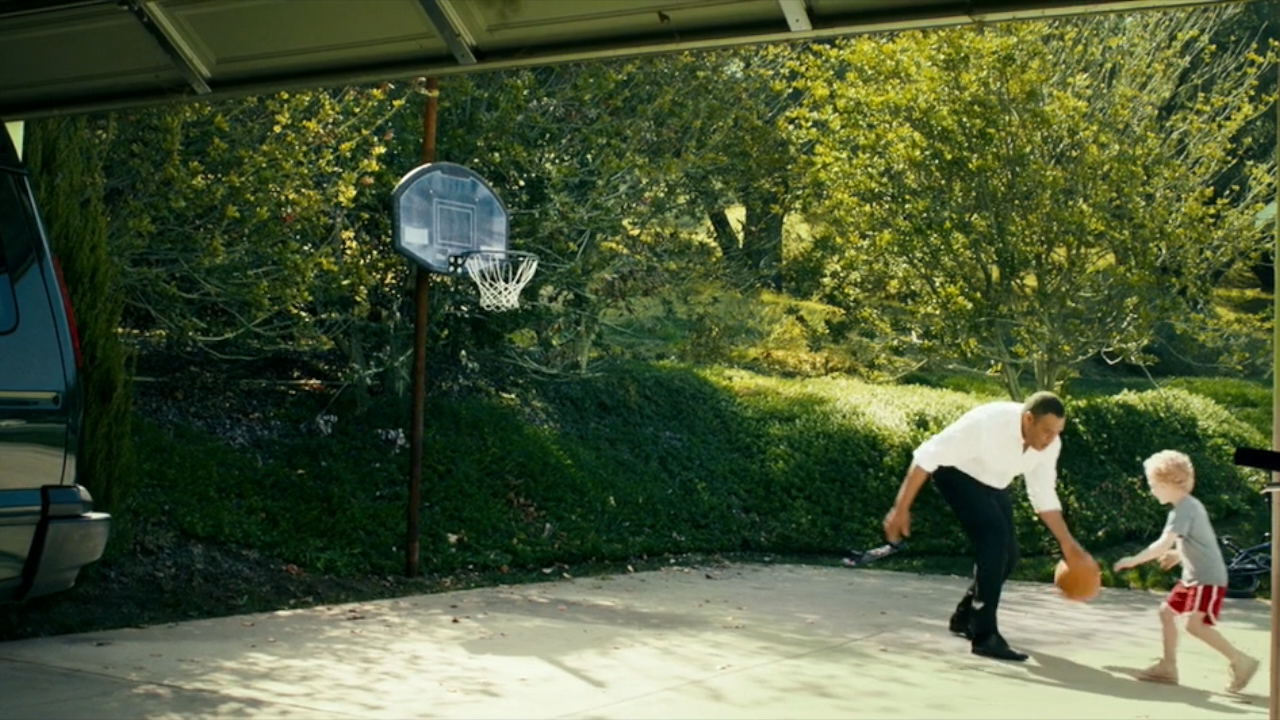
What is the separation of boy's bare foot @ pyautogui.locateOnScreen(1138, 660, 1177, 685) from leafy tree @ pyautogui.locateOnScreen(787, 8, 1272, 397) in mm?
7318

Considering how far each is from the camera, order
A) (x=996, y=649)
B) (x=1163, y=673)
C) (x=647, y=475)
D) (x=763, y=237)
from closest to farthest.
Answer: (x=1163, y=673), (x=996, y=649), (x=647, y=475), (x=763, y=237)

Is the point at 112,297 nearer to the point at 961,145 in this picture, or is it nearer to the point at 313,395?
the point at 313,395

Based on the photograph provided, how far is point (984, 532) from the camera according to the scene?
28.8 ft

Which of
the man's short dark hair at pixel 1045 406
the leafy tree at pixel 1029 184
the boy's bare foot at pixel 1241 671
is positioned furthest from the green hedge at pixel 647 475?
the boy's bare foot at pixel 1241 671

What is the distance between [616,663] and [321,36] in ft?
12.1

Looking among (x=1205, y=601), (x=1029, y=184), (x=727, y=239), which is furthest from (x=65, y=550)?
(x=727, y=239)

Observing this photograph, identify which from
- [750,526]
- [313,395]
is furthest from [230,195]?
[750,526]

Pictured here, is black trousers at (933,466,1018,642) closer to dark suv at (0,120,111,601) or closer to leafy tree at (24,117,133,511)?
dark suv at (0,120,111,601)

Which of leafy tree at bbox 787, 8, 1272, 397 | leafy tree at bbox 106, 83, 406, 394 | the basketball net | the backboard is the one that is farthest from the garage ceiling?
leafy tree at bbox 787, 8, 1272, 397

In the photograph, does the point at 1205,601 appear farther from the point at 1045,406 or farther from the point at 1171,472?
the point at 1045,406

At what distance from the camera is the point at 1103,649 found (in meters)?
9.64

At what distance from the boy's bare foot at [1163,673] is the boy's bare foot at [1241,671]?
35 cm

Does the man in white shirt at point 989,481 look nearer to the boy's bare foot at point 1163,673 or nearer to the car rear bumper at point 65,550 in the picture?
the boy's bare foot at point 1163,673

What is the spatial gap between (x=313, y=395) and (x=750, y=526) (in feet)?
14.7
